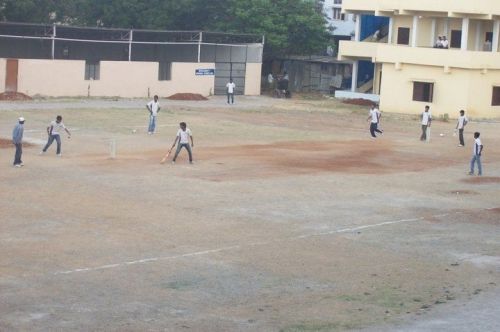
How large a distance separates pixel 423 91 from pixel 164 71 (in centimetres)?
1480

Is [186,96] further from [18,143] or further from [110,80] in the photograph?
[18,143]

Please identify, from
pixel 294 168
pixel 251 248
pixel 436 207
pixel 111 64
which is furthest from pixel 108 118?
pixel 251 248

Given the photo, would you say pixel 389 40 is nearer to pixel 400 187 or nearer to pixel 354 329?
pixel 400 187

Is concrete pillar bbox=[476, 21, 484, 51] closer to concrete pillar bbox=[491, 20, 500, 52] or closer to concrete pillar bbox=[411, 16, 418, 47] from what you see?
concrete pillar bbox=[491, 20, 500, 52]

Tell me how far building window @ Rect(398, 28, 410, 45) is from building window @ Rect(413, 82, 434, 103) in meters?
5.75

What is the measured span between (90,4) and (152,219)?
47.3 m

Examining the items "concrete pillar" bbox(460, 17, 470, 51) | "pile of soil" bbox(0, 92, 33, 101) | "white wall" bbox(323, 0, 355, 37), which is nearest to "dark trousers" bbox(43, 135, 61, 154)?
"pile of soil" bbox(0, 92, 33, 101)

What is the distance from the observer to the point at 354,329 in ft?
54.5

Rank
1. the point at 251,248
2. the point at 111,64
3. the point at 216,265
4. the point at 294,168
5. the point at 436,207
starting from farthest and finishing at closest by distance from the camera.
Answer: the point at 111,64, the point at 294,168, the point at 436,207, the point at 251,248, the point at 216,265

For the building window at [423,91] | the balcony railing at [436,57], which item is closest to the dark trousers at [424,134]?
the balcony railing at [436,57]

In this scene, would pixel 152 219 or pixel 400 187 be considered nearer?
pixel 152 219

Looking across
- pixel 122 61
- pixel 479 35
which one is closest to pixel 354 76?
pixel 479 35

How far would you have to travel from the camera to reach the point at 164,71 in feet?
205

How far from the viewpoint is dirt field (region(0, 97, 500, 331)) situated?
17.5 m
